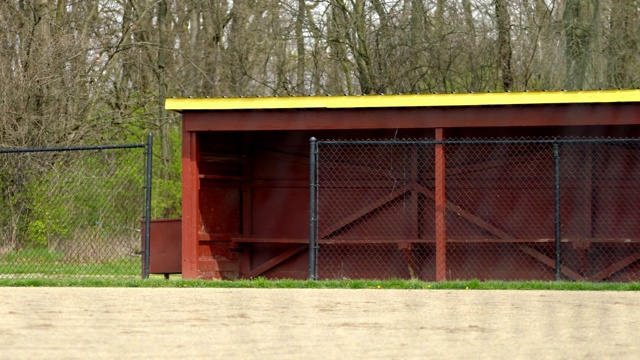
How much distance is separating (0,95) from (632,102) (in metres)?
12.5

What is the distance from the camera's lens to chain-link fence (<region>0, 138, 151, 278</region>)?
19.7 m

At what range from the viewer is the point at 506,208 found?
17.7 metres

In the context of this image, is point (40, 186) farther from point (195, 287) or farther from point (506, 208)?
point (506, 208)

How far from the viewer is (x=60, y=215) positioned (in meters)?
20.8

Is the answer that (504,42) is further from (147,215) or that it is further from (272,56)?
(147,215)

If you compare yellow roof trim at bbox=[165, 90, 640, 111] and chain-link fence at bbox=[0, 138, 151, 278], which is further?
chain-link fence at bbox=[0, 138, 151, 278]

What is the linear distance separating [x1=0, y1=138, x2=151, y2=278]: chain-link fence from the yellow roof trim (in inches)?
124

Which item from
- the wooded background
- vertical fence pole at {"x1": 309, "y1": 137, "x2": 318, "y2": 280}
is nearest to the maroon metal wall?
vertical fence pole at {"x1": 309, "y1": 137, "x2": 318, "y2": 280}

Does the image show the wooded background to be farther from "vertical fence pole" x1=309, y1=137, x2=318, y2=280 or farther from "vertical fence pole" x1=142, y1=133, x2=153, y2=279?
"vertical fence pole" x1=309, y1=137, x2=318, y2=280

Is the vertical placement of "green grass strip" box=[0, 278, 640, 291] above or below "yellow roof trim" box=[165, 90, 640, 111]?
below

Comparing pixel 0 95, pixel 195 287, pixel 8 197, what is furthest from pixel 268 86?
pixel 195 287

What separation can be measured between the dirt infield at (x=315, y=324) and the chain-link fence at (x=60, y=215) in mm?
5847

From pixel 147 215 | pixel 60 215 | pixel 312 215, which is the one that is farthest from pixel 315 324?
pixel 60 215

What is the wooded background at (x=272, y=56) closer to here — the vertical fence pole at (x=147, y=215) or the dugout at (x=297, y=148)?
the dugout at (x=297, y=148)
